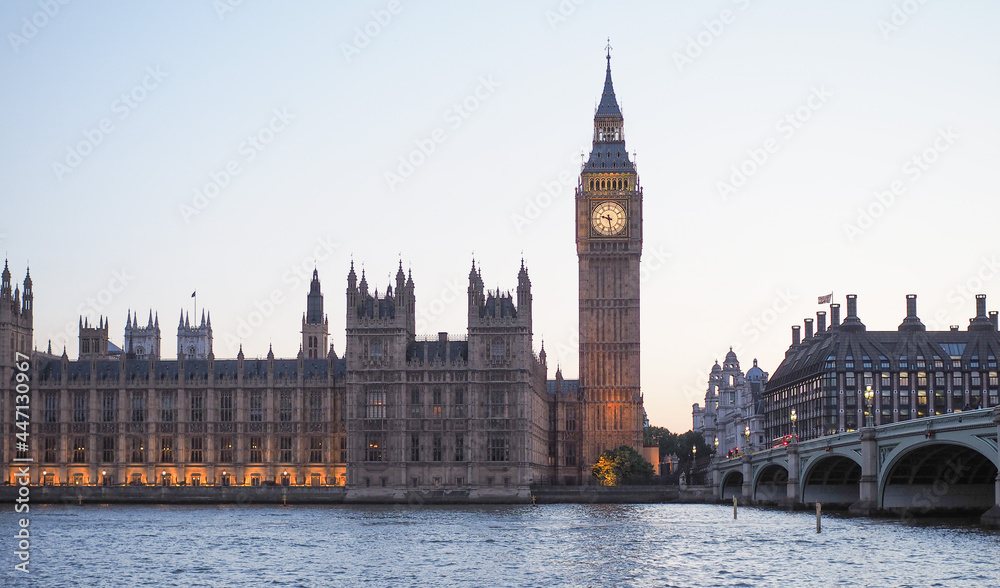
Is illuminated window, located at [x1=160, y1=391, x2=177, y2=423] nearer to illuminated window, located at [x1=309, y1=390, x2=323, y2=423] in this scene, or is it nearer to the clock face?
illuminated window, located at [x1=309, y1=390, x2=323, y2=423]

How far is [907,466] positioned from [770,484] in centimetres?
4691

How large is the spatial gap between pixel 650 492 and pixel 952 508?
57661 mm

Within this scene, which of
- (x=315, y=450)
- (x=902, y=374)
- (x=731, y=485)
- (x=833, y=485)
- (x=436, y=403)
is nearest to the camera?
(x=833, y=485)

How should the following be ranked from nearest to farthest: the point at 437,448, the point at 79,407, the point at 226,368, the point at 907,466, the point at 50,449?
the point at 907,466, the point at 437,448, the point at 50,449, the point at 79,407, the point at 226,368

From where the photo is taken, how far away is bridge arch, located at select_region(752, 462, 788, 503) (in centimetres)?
13888

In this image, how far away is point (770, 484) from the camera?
Answer: 14388 centimetres

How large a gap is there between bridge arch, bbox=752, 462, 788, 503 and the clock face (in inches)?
2106

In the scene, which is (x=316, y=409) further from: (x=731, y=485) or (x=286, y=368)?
(x=731, y=485)

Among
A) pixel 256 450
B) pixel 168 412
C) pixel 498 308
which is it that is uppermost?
pixel 498 308

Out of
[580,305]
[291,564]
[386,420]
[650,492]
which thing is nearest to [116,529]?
[291,564]

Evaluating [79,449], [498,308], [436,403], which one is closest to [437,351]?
[436,403]

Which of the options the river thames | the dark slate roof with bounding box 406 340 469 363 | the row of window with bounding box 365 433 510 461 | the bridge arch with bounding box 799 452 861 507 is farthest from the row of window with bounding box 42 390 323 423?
the bridge arch with bounding box 799 452 861 507

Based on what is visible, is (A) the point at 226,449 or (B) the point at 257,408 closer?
(B) the point at 257,408

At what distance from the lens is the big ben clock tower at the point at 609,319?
18438cm
